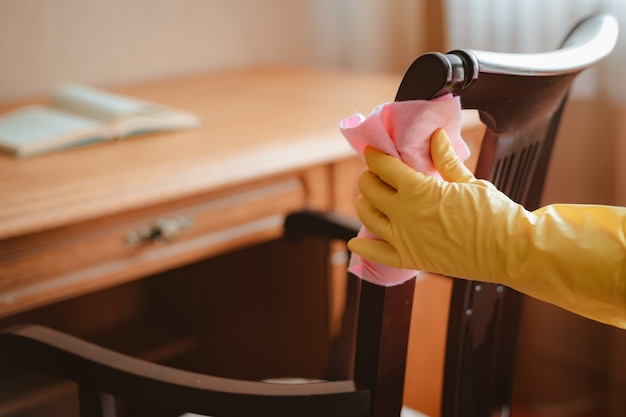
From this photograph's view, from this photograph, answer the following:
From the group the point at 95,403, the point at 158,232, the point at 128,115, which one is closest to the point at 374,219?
the point at 95,403

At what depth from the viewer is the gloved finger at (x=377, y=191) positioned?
62cm

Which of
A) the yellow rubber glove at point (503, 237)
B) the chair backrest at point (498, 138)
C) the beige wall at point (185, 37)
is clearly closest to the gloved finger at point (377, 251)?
the yellow rubber glove at point (503, 237)

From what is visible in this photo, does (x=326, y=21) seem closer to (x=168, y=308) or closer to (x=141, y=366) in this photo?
(x=168, y=308)

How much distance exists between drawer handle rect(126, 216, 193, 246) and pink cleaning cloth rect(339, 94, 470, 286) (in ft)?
1.48

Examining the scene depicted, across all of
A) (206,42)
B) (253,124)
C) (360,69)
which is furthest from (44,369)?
(360,69)

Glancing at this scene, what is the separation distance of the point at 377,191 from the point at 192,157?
0.50m

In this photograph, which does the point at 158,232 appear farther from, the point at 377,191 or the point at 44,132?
the point at 377,191

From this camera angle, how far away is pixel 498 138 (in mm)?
711

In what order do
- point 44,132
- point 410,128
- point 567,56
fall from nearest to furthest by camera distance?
point 410,128 → point 567,56 → point 44,132

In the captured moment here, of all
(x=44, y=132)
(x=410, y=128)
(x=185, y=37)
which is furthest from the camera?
(x=185, y=37)

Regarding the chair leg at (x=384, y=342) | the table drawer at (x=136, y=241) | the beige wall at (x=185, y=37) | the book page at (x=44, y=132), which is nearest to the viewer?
the chair leg at (x=384, y=342)

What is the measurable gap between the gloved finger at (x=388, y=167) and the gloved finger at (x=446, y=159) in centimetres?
2

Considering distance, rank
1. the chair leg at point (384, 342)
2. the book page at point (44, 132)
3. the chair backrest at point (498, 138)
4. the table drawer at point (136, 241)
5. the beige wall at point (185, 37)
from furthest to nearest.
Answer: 1. the beige wall at point (185, 37)
2. the book page at point (44, 132)
3. the table drawer at point (136, 241)
4. the chair leg at point (384, 342)
5. the chair backrest at point (498, 138)

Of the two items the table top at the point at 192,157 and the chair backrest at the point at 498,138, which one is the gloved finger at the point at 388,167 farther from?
the table top at the point at 192,157
